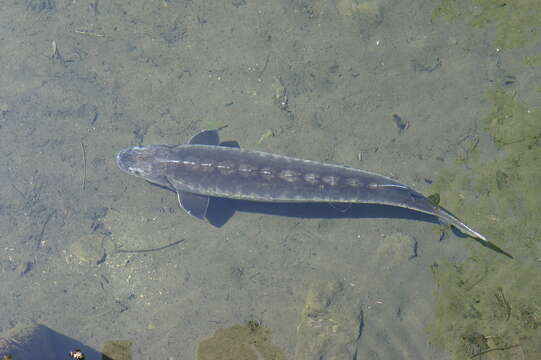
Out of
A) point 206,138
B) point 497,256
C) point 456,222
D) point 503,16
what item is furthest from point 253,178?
point 503,16

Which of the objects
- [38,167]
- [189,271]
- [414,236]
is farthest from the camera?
[38,167]

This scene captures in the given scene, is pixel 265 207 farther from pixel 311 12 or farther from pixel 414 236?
pixel 311 12

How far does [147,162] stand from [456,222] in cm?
567

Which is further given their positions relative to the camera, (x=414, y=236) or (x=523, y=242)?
(x=414, y=236)

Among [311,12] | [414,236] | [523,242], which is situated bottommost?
[414,236]

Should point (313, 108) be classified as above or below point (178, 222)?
above

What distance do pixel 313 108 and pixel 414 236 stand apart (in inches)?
125

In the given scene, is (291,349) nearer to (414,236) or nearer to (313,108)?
(414,236)

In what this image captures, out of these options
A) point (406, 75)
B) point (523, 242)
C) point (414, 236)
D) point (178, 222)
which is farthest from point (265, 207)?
point (523, 242)

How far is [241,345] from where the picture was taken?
647cm

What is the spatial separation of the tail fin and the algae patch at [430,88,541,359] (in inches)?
12.5

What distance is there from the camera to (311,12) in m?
9.04

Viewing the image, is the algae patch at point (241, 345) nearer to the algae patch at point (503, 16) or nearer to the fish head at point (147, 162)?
the fish head at point (147, 162)

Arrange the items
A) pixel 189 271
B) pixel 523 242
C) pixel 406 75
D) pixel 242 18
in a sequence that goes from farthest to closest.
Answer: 1. pixel 242 18
2. pixel 406 75
3. pixel 189 271
4. pixel 523 242
